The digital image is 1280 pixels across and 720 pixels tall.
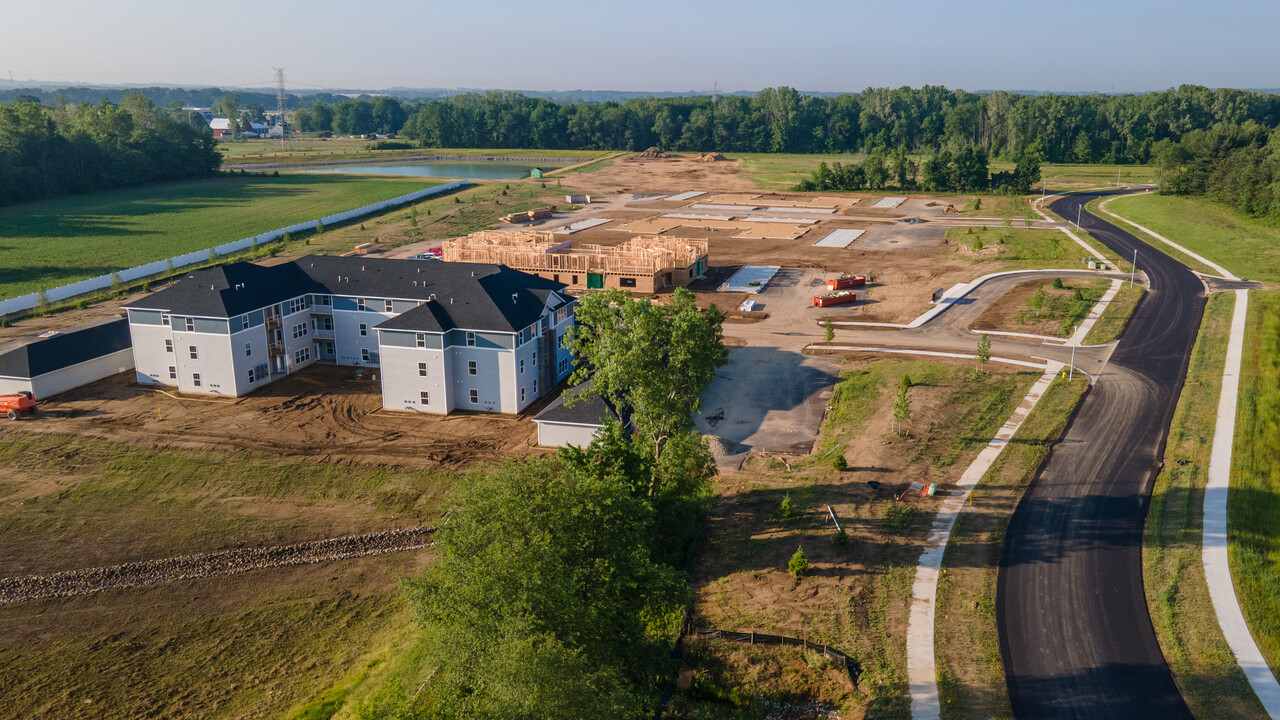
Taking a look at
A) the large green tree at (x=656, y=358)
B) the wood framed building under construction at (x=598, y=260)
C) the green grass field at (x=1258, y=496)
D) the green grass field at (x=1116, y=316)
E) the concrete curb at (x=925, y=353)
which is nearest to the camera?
the green grass field at (x=1258, y=496)

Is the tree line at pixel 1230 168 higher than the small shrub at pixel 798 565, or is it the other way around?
the tree line at pixel 1230 168

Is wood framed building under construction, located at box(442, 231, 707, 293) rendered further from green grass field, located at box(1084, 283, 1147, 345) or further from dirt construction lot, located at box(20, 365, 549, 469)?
green grass field, located at box(1084, 283, 1147, 345)

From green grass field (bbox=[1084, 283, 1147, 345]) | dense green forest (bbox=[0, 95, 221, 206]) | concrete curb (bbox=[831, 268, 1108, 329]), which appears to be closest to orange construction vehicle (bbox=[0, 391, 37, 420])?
concrete curb (bbox=[831, 268, 1108, 329])

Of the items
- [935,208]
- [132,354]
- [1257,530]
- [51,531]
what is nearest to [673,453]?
[1257,530]

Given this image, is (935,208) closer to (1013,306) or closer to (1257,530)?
(1013,306)

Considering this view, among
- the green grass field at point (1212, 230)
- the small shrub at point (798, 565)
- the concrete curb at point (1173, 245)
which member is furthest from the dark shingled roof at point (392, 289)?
the green grass field at point (1212, 230)

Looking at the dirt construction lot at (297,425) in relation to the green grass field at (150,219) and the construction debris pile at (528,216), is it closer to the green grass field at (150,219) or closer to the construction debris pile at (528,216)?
the green grass field at (150,219)

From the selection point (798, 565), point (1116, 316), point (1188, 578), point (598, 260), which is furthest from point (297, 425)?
point (1116, 316)
